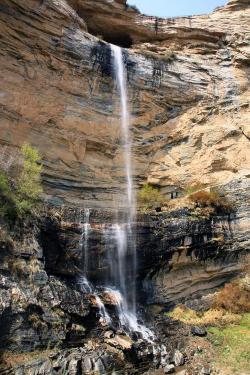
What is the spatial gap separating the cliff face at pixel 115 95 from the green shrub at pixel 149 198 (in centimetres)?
95

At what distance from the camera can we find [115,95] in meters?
25.9

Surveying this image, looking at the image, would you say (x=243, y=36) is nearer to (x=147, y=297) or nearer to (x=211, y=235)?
(x=211, y=235)

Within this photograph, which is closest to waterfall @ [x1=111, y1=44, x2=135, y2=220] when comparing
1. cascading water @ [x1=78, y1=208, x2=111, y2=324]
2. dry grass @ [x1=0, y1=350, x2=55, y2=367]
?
cascading water @ [x1=78, y1=208, x2=111, y2=324]

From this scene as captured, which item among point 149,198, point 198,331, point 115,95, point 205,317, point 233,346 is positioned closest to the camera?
point 233,346

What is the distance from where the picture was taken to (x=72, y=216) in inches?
736

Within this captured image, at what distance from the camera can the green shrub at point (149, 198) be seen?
23.0 metres

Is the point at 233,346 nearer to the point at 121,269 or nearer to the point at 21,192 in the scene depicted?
the point at 121,269

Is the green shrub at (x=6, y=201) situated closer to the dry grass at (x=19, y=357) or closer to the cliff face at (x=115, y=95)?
the dry grass at (x=19, y=357)

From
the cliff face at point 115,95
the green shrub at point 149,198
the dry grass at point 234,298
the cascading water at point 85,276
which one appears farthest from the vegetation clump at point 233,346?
the cliff face at point 115,95

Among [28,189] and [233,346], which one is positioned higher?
[28,189]

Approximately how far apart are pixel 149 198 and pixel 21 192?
349 inches

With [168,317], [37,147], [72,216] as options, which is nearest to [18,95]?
[37,147]

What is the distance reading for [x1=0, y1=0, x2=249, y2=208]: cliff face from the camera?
22578mm

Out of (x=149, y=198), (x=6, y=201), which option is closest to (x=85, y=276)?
(x=6, y=201)
